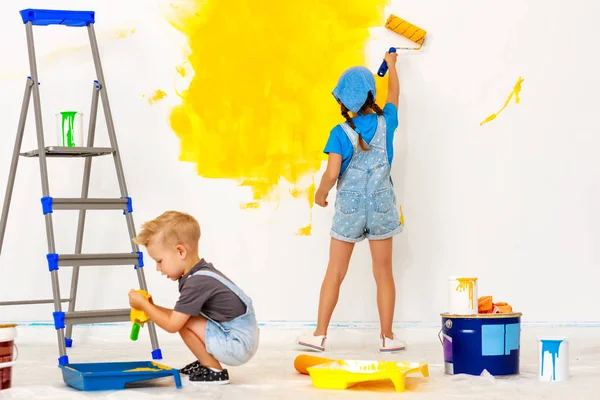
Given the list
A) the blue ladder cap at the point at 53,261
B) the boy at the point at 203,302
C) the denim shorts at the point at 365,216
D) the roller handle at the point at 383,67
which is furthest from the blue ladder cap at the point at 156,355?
the roller handle at the point at 383,67

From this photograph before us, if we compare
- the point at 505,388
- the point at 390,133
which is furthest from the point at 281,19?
the point at 505,388

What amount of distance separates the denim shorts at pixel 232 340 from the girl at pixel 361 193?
84cm

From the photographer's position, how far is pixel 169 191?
373cm

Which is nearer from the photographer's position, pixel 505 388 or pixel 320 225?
pixel 505 388

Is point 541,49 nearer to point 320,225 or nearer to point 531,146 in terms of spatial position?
point 531,146

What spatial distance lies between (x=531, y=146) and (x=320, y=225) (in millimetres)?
1032

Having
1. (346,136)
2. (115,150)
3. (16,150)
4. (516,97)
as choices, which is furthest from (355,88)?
(16,150)

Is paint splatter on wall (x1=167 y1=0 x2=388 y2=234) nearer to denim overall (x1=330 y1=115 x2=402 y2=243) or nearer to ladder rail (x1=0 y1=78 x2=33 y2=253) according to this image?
denim overall (x1=330 y1=115 x2=402 y2=243)

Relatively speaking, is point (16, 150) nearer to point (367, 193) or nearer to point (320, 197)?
point (320, 197)

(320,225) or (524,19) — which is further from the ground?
(524,19)

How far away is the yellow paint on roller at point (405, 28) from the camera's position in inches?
143

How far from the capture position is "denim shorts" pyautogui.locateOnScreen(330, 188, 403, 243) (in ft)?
10.8

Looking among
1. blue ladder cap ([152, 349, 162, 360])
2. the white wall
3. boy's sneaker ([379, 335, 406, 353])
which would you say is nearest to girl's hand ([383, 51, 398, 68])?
the white wall

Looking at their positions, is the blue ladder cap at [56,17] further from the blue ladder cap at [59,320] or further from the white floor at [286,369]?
the white floor at [286,369]
